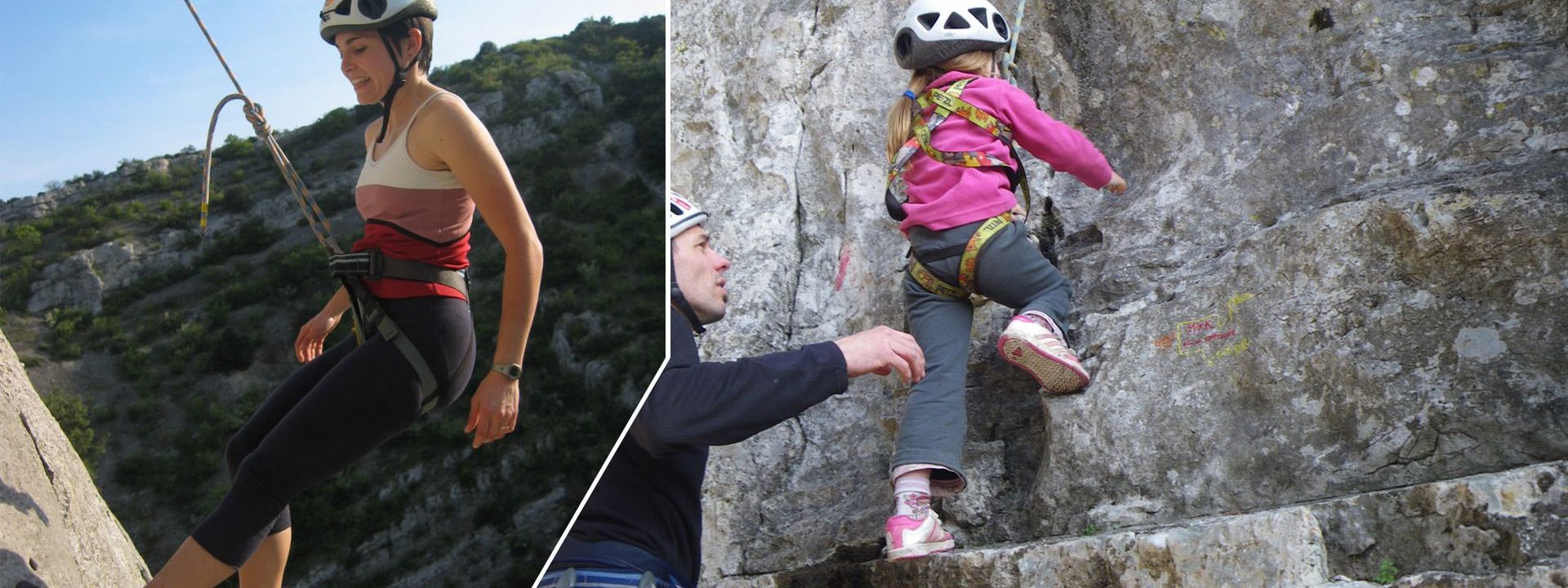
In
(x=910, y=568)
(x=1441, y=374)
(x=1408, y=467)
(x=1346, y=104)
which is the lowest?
(x=910, y=568)

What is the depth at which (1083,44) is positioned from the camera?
4223 millimetres

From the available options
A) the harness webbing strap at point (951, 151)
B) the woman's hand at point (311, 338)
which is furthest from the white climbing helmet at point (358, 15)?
the harness webbing strap at point (951, 151)

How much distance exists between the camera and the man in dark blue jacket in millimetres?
2566

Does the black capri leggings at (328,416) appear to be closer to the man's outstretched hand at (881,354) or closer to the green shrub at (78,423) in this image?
the green shrub at (78,423)

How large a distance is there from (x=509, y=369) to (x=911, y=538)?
53.5 inches

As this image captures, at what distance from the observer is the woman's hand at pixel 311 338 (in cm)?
210

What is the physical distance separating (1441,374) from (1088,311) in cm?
102

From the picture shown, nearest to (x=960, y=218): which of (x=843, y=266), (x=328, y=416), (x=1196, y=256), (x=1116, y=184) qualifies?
(x=1116, y=184)

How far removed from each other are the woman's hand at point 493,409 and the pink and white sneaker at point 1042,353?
1532mm

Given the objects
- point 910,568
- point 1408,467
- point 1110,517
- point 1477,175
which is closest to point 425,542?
point 910,568

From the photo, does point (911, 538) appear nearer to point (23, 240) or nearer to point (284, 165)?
point (284, 165)

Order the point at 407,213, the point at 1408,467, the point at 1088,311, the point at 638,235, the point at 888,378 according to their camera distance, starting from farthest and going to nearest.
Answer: the point at 888,378, the point at 1088,311, the point at 1408,467, the point at 638,235, the point at 407,213

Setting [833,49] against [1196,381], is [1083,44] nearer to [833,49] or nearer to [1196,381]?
[833,49]

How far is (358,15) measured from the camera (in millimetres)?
2152
